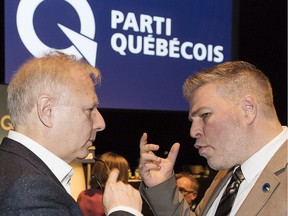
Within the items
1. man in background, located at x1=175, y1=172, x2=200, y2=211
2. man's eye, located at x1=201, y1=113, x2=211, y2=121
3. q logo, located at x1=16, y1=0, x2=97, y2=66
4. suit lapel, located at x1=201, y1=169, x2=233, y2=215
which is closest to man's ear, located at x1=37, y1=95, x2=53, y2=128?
man's eye, located at x1=201, y1=113, x2=211, y2=121

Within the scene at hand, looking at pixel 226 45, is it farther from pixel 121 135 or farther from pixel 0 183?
pixel 0 183

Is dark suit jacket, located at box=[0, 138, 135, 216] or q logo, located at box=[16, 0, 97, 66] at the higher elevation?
q logo, located at box=[16, 0, 97, 66]

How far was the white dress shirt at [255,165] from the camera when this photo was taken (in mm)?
1790

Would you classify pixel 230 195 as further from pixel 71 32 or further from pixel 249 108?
pixel 71 32

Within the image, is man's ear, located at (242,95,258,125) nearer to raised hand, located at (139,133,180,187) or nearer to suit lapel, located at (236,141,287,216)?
suit lapel, located at (236,141,287,216)

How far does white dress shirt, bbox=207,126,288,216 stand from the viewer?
1790mm

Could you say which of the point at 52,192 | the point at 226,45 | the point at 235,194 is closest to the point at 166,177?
the point at 235,194

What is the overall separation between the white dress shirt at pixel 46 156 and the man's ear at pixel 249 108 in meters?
0.68

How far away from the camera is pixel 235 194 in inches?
73.5

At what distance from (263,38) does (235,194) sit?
4507 millimetres

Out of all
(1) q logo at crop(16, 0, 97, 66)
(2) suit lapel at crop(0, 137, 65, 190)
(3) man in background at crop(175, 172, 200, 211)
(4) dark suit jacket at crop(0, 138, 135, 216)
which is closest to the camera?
(4) dark suit jacket at crop(0, 138, 135, 216)

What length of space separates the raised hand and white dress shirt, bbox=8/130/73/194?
63 centimetres

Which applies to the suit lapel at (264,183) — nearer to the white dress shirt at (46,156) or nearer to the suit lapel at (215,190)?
the suit lapel at (215,190)

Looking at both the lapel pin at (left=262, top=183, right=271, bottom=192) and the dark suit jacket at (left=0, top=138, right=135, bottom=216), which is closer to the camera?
the dark suit jacket at (left=0, top=138, right=135, bottom=216)
